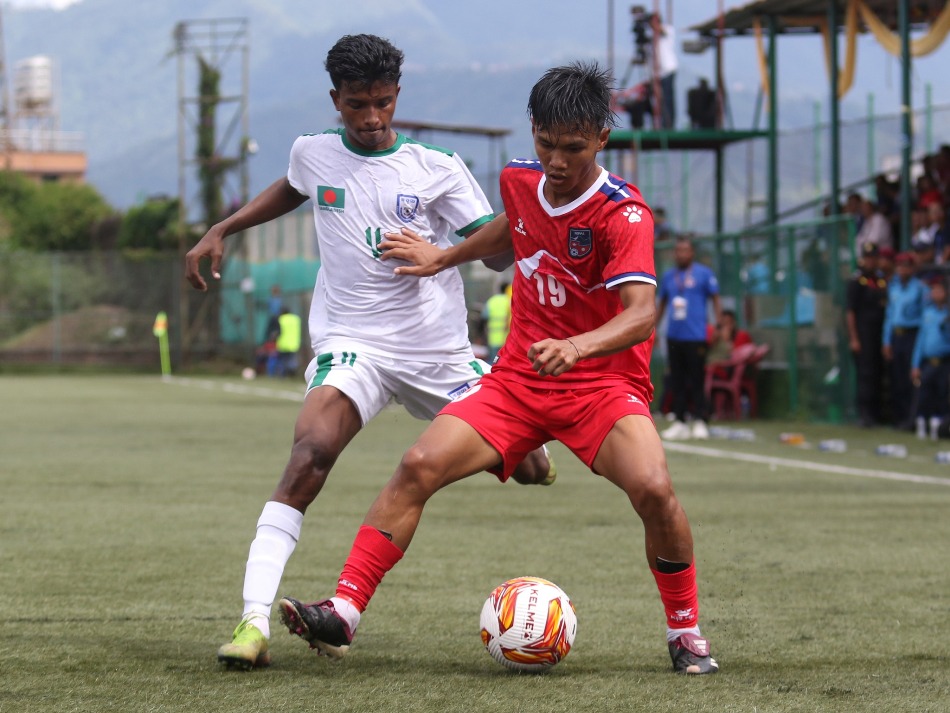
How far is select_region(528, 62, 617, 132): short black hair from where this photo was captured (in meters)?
5.05

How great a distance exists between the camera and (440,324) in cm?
637

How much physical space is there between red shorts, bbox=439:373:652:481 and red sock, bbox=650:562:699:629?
0.45 metres

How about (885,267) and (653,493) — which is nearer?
(653,493)

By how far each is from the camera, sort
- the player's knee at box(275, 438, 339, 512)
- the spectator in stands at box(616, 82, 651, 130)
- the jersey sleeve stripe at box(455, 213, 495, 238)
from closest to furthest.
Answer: the player's knee at box(275, 438, 339, 512)
the jersey sleeve stripe at box(455, 213, 495, 238)
the spectator in stands at box(616, 82, 651, 130)

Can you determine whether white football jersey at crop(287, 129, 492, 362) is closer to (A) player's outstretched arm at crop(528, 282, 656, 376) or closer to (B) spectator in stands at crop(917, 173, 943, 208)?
(A) player's outstretched arm at crop(528, 282, 656, 376)

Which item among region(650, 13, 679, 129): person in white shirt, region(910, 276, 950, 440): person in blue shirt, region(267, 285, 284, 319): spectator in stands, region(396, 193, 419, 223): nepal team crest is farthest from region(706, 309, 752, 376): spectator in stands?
region(267, 285, 284, 319): spectator in stands

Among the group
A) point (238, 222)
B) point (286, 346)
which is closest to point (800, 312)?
point (238, 222)

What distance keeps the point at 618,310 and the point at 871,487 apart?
718cm

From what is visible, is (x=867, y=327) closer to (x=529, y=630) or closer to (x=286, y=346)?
(x=529, y=630)

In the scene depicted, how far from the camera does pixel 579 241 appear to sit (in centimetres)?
530

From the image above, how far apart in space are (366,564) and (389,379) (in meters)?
1.09

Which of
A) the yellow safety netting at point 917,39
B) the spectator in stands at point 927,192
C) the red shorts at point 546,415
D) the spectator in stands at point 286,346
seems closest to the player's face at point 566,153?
the red shorts at point 546,415

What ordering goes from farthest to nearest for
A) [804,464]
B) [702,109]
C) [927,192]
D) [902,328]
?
[702,109] → [927,192] → [902,328] → [804,464]

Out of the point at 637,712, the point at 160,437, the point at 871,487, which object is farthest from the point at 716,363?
the point at 637,712
